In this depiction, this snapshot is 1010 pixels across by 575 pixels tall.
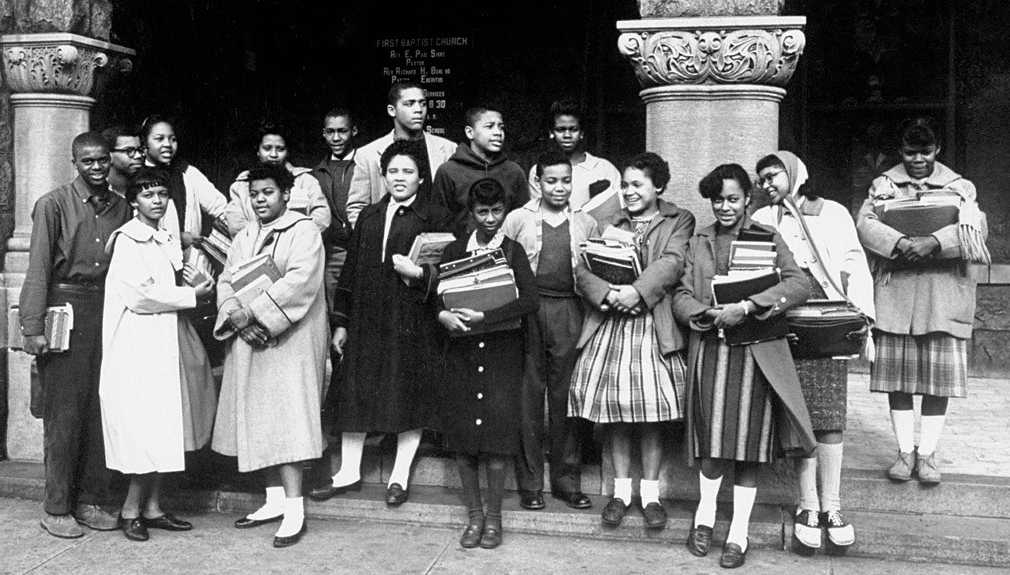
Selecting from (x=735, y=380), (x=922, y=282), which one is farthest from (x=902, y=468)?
(x=735, y=380)

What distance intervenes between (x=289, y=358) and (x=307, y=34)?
4150 millimetres

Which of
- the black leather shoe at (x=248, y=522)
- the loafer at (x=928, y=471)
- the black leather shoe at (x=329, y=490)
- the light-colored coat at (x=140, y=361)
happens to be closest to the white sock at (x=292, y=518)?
the black leather shoe at (x=248, y=522)

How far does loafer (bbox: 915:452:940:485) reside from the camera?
5691 millimetres

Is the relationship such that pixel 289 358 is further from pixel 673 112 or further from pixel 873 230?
pixel 873 230

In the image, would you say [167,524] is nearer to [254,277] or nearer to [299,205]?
[254,277]

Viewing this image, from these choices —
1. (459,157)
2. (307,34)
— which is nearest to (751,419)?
(459,157)

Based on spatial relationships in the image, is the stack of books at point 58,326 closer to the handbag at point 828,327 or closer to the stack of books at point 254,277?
the stack of books at point 254,277

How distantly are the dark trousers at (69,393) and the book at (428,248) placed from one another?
1.66m

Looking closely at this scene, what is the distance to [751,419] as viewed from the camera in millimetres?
5203

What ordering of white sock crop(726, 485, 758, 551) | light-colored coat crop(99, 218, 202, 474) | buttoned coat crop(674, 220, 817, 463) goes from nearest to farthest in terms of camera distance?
buttoned coat crop(674, 220, 817, 463), white sock crop(726, 485, 758, 551), light-colored coat crop(99, 218, 202, 474)

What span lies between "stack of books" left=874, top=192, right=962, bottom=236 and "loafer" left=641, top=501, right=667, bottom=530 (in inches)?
74.5

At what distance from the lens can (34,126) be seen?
22.8 feet

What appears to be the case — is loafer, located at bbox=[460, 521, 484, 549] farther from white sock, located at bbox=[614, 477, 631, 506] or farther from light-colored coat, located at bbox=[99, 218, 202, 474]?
light-colored coat, located at bbox=[99, 218, 202, 474]

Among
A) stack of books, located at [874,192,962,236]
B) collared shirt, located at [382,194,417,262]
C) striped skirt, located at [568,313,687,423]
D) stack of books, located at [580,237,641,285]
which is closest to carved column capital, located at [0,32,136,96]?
collared shirt, located at [382,194,417,262]
